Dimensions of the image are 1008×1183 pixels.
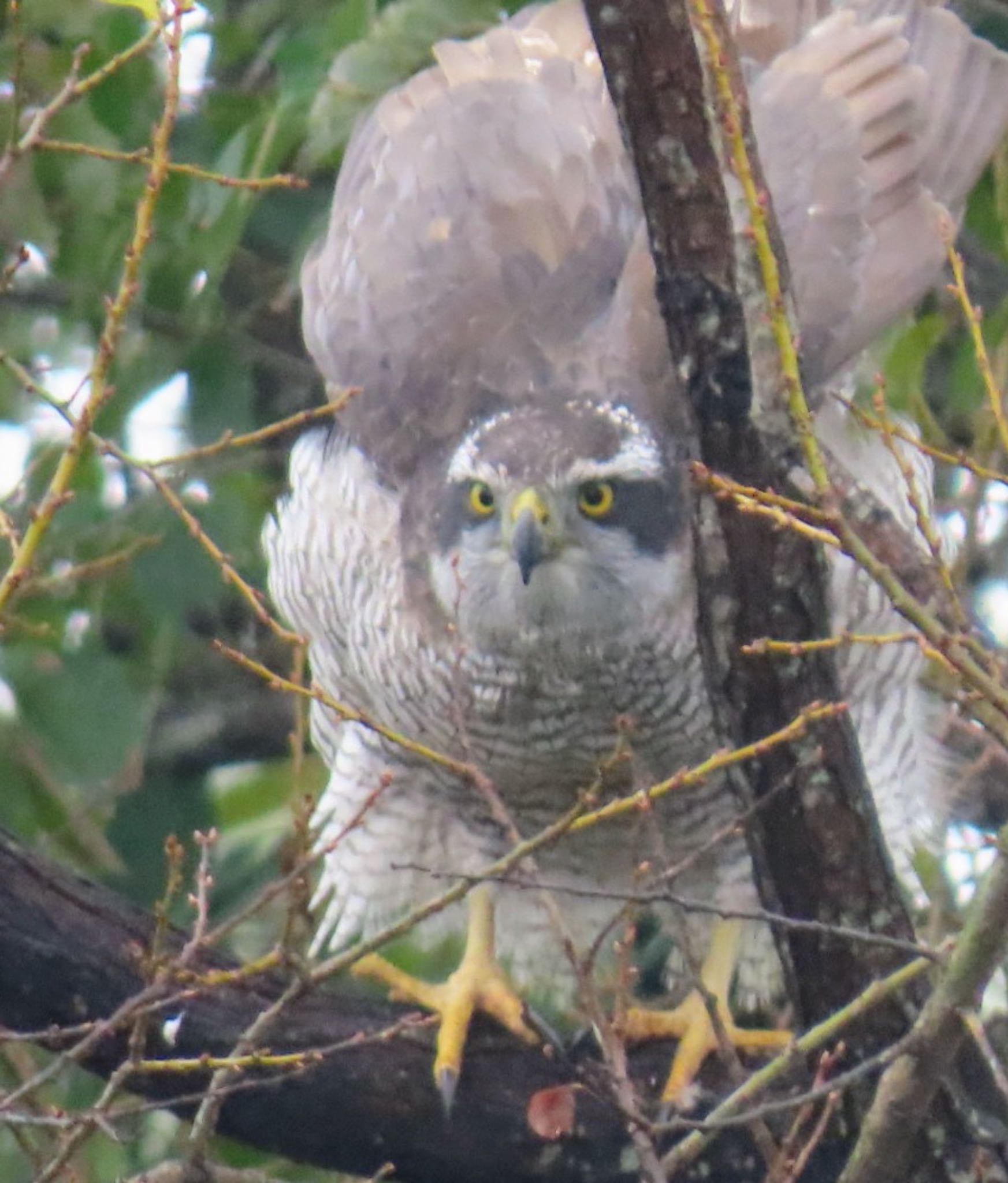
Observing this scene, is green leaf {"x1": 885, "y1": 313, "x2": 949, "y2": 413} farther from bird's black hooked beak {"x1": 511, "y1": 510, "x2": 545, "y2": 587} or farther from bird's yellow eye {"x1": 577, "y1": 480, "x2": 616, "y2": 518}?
bird's black hooked beak {"x1": 511, "y1": 510, "x2": 545, "y2": 587}

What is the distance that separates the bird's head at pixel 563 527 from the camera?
3.87 m

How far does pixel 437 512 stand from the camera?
4.04 m

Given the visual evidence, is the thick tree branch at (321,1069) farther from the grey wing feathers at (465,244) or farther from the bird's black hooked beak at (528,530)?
the grey wing feathers at (465,244)

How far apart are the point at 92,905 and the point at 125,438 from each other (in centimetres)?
166

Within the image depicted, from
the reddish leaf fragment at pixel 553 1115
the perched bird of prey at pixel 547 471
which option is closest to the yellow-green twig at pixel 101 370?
the perched bird of prey at pixel 547 471

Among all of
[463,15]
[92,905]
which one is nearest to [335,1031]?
[92,905]

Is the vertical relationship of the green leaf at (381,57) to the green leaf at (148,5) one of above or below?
below

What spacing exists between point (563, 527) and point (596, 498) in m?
0.08

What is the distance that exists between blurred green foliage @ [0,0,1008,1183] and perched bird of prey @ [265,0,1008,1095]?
0.62 feet

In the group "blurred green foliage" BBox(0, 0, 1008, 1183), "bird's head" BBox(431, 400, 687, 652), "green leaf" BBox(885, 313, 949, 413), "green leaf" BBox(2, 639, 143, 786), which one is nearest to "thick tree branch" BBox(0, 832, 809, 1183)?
"blurred green foliage" BBox(0, 0, 1008, 1183)

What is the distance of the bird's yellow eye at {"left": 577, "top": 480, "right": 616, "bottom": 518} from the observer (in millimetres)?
3902

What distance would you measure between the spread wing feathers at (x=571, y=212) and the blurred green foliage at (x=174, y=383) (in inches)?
5.8

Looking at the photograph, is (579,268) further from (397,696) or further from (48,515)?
(48,515)

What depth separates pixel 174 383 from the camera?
16.1 ft
